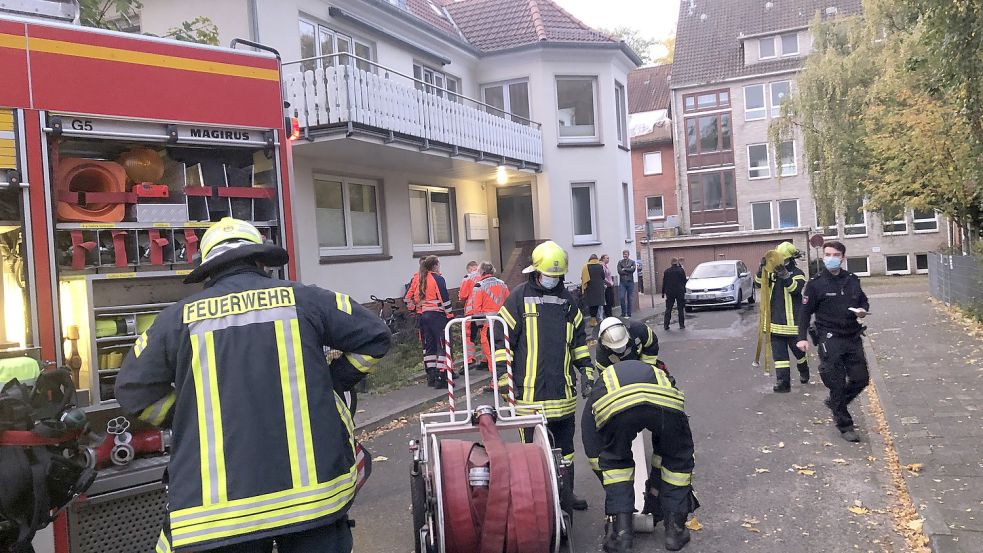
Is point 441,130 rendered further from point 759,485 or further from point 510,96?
point 759,485

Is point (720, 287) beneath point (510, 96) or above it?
beneath

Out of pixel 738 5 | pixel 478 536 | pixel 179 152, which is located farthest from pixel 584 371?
pixel 738 5

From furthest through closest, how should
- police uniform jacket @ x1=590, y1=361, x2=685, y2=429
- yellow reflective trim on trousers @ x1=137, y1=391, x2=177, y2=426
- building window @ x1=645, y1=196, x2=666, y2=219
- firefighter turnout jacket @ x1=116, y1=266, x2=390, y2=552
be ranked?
building window @ x1=645, y1=196, x2=666, y2=219, police uniform jacket @ x1=590, y1=361, x2=685, y2=429, yellow reflective trim on trousers @ x1=137, y1=391, x2=177, y2=426, firefighter turnout jacket @ x1=116, y1=266, x2=390, y2=552

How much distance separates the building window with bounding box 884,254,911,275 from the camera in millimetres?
37875

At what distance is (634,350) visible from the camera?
5.18 meters

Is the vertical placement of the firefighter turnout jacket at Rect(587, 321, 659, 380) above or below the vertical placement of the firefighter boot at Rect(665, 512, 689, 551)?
above

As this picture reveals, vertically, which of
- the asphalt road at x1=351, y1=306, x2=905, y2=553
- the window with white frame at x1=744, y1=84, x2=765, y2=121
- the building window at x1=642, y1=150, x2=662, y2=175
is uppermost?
the window with white frame at x1=744, y1=84, x2=765, y2=121

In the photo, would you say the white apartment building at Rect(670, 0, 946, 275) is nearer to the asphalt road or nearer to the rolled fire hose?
the asphalt road

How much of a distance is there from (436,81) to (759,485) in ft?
46.8

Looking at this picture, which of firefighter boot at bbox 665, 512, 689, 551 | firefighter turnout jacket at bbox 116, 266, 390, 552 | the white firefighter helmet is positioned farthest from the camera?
the white firefighter helmet

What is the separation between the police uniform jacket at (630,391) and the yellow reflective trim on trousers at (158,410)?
2.53 metres

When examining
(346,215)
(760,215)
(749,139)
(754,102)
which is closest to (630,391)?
(346,215)

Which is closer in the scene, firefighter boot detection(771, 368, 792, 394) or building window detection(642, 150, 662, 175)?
firefighter boot detection(771, 368, 792, 394)

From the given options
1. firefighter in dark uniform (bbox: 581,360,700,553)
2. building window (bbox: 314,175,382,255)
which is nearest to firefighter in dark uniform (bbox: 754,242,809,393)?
firefighter in dark uniform (bbox: 581,360,700,553)
